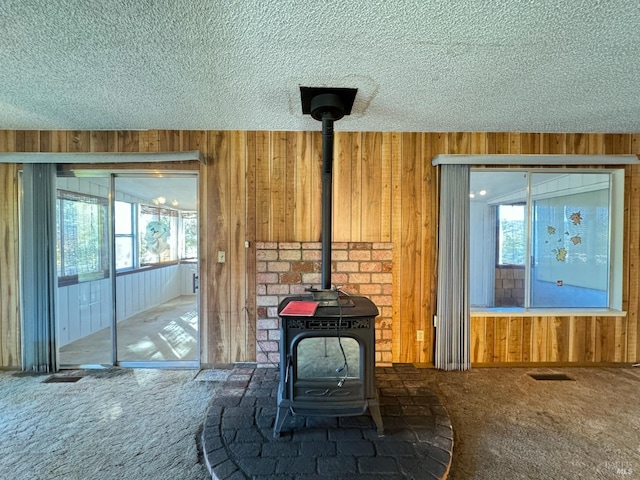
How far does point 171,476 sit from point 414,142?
314 centimetres

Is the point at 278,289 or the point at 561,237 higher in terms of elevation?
the point at 561,237

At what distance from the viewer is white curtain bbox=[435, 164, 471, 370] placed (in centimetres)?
270

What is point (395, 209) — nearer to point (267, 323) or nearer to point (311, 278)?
point (311, 278)

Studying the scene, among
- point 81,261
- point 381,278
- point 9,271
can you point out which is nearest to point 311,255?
point 381,278

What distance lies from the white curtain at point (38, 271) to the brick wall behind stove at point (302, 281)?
2.07 meters

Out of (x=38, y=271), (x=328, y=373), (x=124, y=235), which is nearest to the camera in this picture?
(x=328, y=373)

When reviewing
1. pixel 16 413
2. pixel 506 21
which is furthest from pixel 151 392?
pixel 506 21

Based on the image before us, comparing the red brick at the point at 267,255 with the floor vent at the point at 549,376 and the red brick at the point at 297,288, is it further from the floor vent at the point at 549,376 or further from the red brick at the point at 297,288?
the floor vent at the point at 549,376

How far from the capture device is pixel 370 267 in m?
2.63

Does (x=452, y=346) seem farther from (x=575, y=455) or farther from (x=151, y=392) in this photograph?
(x=151, y=392)

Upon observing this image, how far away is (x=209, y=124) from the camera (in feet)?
8.40

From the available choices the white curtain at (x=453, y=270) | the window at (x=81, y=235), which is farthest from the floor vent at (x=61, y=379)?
the white curtain at (x=453, y=270)

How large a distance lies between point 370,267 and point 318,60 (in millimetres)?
1737

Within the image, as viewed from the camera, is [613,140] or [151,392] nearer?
[151,392]
